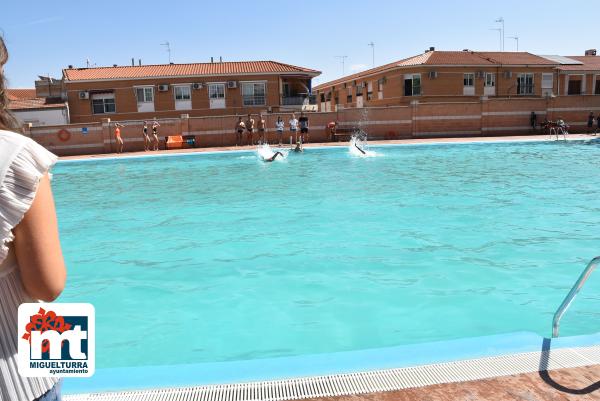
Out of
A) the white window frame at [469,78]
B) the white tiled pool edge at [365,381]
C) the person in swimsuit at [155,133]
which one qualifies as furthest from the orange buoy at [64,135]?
the white tiled pool edge at [365,381]

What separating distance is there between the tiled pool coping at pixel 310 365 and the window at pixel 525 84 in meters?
39.7

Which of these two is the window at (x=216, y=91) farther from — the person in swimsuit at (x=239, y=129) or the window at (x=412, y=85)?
the window at (x=412, y=85)

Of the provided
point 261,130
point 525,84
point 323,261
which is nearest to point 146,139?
point 261,130

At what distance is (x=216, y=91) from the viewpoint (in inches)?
1419

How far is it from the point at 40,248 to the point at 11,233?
7 cm

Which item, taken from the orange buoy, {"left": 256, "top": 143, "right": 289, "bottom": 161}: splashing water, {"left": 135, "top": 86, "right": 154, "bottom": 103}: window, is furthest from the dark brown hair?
{"left": 135, "top": 86, "right": 154, "bottom": 103}: window

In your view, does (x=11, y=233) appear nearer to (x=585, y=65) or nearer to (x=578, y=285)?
(x=578, y=285)

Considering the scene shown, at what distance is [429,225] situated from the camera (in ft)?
30.5

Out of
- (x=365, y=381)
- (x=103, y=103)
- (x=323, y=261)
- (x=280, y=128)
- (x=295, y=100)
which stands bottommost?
(x=323, y=261)

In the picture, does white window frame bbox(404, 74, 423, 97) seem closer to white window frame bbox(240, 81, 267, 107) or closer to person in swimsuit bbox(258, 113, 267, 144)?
white window frame bbox(240, 81, 267, 107)

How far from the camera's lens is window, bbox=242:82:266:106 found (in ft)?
119

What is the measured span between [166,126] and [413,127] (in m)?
13.5

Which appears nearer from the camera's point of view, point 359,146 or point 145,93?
point 359,146

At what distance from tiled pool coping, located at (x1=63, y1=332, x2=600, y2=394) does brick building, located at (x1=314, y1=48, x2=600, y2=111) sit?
3528cm
